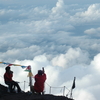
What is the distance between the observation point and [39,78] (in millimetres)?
14219

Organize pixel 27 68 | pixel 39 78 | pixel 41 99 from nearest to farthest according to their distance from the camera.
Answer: pixel 41 99, pixel 39 78, pixel 27 68

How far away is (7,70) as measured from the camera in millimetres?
14922

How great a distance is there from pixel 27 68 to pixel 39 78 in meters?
2.59

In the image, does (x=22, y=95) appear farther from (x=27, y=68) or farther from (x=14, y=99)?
(x=27, y=68)

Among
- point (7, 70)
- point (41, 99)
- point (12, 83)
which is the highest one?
point (7, 70)

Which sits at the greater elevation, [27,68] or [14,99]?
[27,68]

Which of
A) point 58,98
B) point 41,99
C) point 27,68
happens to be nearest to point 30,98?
point 41,99

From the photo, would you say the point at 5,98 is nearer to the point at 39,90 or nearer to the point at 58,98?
the point at 39,90

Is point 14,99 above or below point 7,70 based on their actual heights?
below

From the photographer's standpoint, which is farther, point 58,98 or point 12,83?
point 12,83

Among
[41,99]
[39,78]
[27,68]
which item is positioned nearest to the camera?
[41,99]

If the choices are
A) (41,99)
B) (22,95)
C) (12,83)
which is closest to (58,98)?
(41,99)

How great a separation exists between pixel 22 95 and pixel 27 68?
2.63m

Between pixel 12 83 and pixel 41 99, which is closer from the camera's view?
pixel 41 99
